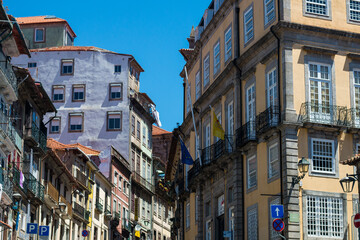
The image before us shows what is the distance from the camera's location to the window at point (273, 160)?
3831 centimetres

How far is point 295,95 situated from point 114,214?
1494 inches

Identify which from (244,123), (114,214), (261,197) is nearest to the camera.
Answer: (261,197)

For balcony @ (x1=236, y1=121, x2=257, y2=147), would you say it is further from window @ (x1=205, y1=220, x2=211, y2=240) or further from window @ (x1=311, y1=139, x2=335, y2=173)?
window @ (x1=205, y1=220, x2=211, y2=240)

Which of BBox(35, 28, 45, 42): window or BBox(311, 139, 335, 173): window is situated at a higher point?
BBox(35, 28, 45, 42): window

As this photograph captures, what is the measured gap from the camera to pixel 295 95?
38.5m

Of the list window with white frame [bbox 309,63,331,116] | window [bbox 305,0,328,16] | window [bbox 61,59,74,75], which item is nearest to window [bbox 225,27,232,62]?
window [bbox 305,0,328,16]

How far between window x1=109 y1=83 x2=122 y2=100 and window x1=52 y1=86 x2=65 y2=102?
187 inches

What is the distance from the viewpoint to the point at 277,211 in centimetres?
3519

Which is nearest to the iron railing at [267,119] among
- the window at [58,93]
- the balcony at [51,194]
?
the balcony at [51,194]

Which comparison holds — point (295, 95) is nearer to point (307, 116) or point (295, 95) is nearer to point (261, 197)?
point (307, 116)

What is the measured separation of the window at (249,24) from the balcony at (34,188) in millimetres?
15614

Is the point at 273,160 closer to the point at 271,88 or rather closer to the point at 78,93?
the point at 271,88

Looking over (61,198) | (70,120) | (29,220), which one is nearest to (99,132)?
(70,120)

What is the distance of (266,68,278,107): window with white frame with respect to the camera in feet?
129
